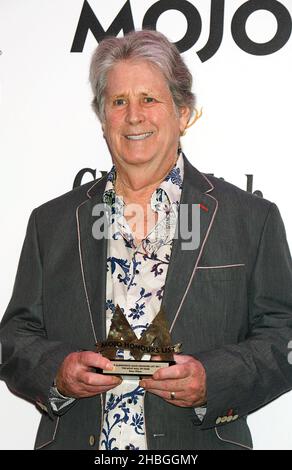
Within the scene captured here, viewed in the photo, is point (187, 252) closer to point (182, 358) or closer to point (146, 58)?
point (182, 358)

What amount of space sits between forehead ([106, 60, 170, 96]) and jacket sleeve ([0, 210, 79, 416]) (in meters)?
0.52

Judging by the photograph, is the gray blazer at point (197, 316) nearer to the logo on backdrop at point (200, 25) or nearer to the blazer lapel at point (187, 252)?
the blazer lapel at point (187, 252)

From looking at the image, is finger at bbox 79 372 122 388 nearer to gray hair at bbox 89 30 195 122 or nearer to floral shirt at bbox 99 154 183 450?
floral shirt at bbox 99 154 183 450

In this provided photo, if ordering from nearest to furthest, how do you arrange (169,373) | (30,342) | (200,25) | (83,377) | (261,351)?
(169,373) → (83,377) → (261,351) → (30,342) → (200,25)

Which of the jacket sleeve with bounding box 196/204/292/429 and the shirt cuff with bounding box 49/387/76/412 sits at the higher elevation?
the jacket sleeve with bounding box 196/204/292/429

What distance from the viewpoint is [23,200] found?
254 cm

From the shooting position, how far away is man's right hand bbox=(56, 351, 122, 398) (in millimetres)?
1758

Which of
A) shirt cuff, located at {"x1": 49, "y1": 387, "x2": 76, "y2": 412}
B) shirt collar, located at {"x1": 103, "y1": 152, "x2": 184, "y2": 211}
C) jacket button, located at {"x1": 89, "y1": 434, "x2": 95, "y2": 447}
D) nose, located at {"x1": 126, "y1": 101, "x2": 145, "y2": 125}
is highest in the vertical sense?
nose, located at {"x1": 126, "y1": 101, "x2": 145, "y2": 125}

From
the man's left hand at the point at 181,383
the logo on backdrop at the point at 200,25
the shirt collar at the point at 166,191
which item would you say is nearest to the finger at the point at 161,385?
the man's left hand at the point at 181,383

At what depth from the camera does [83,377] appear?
180cm

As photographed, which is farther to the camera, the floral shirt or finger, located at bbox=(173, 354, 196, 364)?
the floral shirt

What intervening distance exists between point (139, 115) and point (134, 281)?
0.49 metres

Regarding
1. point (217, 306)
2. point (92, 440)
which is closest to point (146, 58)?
point (217, 306)

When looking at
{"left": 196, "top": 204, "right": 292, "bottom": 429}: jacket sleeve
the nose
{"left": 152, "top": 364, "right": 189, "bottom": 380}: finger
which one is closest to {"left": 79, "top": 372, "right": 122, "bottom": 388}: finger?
{"left": 152, "top": 364, "right": 189, "bottom": 380}: finger
